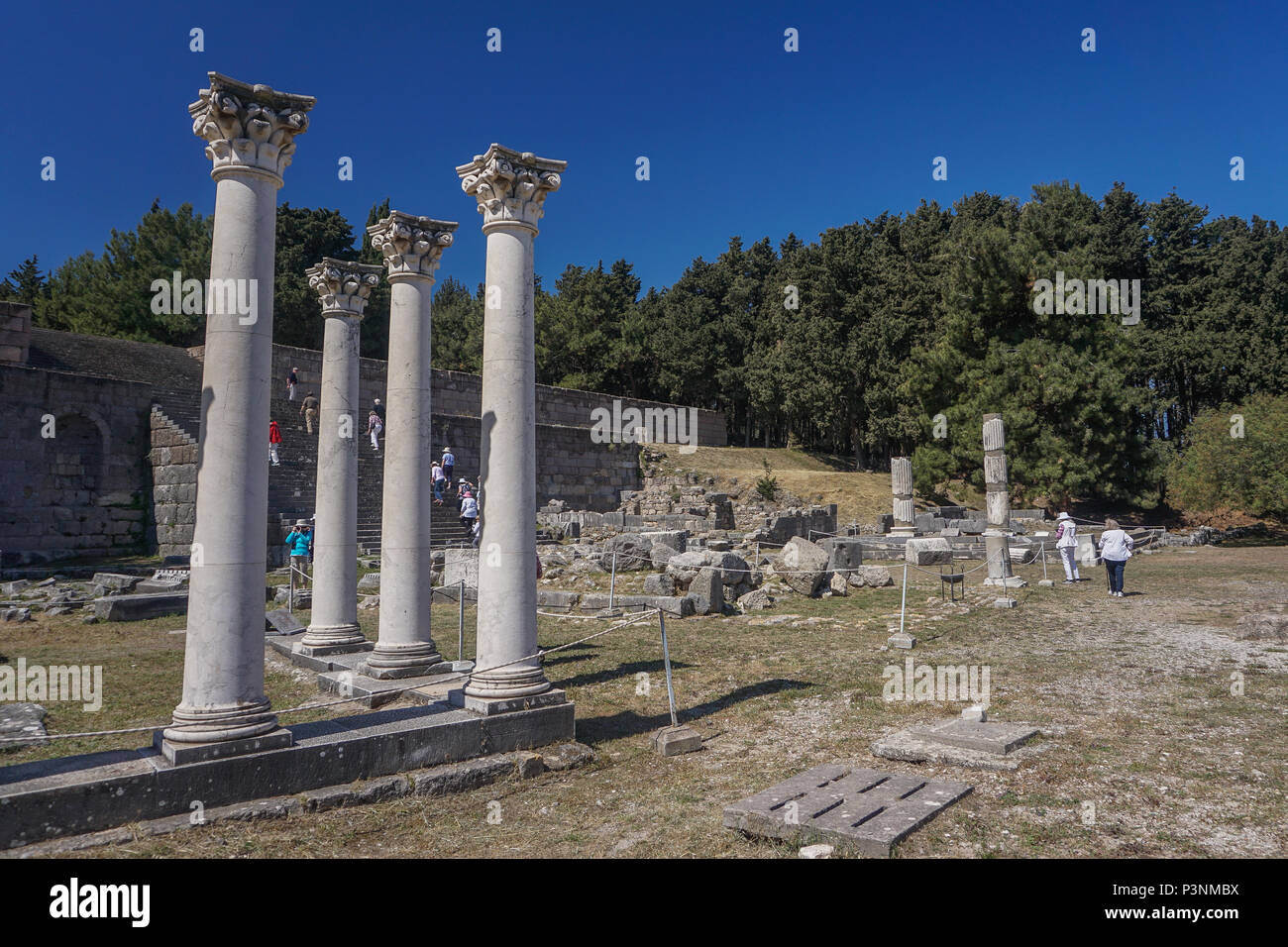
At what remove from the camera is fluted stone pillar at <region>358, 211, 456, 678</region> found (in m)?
8.90

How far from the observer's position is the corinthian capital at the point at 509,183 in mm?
7543

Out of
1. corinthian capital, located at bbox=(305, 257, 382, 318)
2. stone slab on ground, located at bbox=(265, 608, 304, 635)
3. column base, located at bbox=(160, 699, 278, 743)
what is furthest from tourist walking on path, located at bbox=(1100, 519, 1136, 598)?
column base, located at bbox=(160, 699, 278, 743)

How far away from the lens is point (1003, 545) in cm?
1914

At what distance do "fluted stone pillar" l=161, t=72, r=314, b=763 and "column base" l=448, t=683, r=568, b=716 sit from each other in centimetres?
162

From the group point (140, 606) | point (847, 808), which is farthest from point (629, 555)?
point (847, 808)

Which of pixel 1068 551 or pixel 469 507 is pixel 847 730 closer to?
pixel 1068 551

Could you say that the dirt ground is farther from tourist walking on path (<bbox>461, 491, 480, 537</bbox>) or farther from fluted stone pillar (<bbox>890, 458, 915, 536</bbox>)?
fluted stone pillar (<bbox>890, 458, 915, 536</bbox>)

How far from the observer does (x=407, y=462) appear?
9.00 meters

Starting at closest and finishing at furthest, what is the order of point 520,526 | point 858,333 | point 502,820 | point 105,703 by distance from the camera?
point 502,820
point 520,526
point 105,703
point 858,333

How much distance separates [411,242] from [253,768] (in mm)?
5957

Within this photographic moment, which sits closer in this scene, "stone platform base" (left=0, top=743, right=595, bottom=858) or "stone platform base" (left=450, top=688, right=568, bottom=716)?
"stone platform base" (left=0, top=743, right=595, bottom=858)

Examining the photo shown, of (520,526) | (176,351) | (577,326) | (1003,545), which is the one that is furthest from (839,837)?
(577,326)

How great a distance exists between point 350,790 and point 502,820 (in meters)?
1.15
